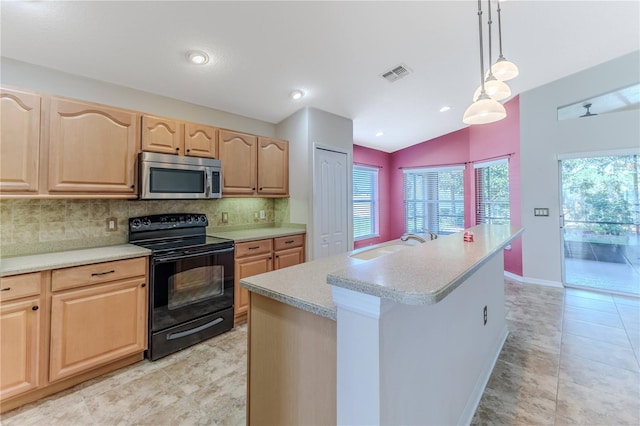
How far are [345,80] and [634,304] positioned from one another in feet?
14.4

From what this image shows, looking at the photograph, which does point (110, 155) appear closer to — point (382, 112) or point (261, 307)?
point (261, 307)

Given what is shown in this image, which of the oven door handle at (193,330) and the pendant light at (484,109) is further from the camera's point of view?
the oven door handle at (193,330)

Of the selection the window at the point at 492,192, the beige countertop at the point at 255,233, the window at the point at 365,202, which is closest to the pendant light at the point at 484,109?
the beige countertop at the point at 255,233

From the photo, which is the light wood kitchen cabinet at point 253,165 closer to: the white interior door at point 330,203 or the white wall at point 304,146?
the white wall at point 304,146

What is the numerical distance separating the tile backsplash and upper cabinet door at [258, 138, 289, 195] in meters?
0.84

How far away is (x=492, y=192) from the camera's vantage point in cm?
500

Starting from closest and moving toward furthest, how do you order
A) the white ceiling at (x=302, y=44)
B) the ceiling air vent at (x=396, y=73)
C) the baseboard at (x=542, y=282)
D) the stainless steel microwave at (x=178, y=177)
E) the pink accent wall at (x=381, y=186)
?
the white ceiling at (x=302, y=44), the stainless steel microwave at (x=178, y=177), the ceiling air vent at (x=396, y=73), the baseboard at (x=542, y=282), the pink accent wall at (x=381, y=186)

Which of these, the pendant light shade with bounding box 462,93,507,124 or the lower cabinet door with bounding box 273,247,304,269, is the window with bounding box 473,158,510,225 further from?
the lower cabinet door with bounding box 273,247,304,269

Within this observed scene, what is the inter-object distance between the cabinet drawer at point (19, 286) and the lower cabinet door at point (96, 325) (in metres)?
0.12

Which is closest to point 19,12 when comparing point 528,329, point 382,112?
point 382,112

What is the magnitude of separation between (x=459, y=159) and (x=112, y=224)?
5.60 meters

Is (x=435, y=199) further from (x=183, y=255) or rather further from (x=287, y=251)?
(x=183, y=255)

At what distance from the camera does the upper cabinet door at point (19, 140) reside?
5.87 feet

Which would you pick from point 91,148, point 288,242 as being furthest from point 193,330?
point 91,148
